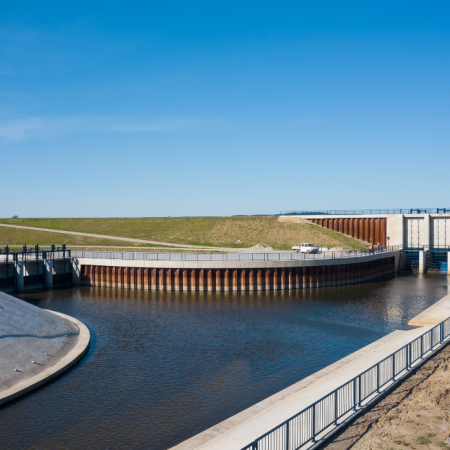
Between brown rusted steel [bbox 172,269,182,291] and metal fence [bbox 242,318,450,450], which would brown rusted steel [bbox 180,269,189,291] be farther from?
metal fence [bbox 242,318,450,450]

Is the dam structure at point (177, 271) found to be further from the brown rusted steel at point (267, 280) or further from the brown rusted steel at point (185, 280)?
the brown rusted steel at point (267, 280)

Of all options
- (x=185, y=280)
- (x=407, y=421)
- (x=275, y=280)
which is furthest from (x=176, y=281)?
(x=407, y=421)

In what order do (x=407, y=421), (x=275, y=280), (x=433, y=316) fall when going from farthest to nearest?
(x=275, y=280)
(x=433, y=316)
(x=407, y=421)

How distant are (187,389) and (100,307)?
25722 millimetres

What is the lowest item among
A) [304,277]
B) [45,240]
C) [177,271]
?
[304,277]

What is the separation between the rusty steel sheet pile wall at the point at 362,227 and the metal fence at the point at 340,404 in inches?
2811

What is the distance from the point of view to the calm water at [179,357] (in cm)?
1973

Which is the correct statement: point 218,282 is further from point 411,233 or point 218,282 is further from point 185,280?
point 411,233

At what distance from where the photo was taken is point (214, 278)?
190 feet

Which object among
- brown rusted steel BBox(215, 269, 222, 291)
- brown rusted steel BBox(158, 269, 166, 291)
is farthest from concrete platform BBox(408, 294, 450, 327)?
brown rusted steel BBox(158, 269, 166, 291)

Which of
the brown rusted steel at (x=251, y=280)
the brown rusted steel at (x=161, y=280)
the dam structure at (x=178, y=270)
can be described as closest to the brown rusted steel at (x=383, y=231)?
the dam structure at (x=178, y=270)

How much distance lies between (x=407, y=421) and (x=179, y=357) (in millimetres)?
15877

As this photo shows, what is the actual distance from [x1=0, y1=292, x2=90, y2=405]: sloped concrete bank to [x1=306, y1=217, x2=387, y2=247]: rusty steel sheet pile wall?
72871 millimetres

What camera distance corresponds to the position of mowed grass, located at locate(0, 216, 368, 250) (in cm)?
9275
